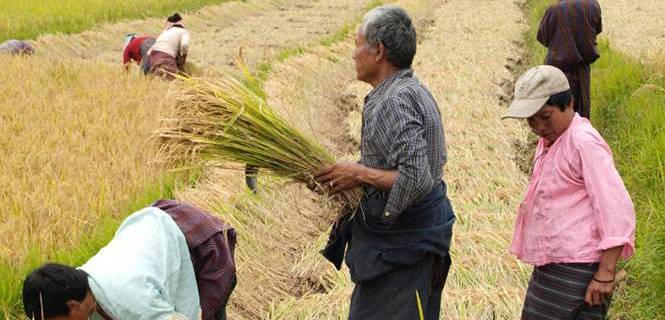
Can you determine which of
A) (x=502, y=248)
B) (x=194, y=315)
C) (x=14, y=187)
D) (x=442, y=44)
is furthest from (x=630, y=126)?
(x=442, y=44)

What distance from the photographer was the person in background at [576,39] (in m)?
6.20

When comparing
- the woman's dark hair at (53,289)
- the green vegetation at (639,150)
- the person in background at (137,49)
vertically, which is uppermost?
the woman's dark hair at (53,289)

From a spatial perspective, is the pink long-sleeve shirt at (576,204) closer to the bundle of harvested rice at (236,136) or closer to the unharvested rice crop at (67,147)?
the bundle of harvested rice at (236,136)

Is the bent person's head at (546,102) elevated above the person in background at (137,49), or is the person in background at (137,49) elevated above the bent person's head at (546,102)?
the bent person's head at (546,102)

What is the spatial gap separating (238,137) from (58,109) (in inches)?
174

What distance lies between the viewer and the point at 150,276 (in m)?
2.45

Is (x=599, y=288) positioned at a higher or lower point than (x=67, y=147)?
higher

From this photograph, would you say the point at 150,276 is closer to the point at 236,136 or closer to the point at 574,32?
the point at 236,136

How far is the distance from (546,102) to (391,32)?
537 millimetres

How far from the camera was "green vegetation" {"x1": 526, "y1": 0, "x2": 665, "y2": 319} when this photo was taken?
13.0 ft

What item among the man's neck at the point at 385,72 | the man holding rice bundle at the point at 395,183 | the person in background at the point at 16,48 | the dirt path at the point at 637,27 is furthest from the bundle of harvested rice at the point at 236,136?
the person in background at the point at 16,48

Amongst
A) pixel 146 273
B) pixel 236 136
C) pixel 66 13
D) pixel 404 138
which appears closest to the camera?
pixel 146 273

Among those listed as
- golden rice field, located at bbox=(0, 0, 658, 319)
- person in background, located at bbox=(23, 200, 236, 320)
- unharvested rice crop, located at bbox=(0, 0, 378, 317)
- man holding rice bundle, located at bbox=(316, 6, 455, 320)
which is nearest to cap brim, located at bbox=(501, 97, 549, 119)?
man holding rice bundle, located at bbox=(316, 6, 455, 320)

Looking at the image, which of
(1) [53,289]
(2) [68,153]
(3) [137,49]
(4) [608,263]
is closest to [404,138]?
(4) [608,263]
